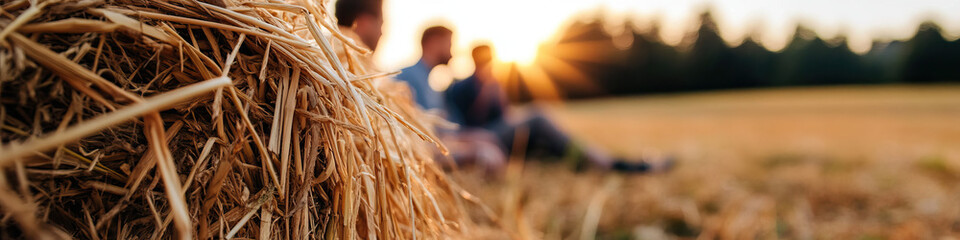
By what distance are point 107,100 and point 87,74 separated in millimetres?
53

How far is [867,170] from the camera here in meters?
3.76

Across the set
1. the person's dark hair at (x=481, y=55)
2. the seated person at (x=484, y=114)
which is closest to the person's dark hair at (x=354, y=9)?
the seated person at (x=484, y=114)

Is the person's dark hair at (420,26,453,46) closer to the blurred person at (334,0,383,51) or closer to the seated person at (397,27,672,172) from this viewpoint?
the seated person at (397,27,672,172)

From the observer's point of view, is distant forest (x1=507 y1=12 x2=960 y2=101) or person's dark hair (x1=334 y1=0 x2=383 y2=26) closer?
person's dark hair (x1=334 y1=0 x2=383 y2=26)

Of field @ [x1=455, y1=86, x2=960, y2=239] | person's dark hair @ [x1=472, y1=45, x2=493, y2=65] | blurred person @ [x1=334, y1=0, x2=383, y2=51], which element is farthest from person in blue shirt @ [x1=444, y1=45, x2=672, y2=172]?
blurred person @ [x1=334, y1=0, x2=383, y2=51]

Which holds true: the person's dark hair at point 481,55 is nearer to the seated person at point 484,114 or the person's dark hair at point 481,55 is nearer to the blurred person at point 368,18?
the seated person at point 484,114

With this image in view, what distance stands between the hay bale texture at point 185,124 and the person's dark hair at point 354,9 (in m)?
2.34

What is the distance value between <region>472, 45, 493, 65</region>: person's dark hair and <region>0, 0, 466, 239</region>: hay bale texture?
4.26 meters

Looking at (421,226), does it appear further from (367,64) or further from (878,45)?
(878,45)

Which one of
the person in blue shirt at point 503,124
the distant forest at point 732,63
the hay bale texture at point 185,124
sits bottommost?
the distant forest at point 732,63

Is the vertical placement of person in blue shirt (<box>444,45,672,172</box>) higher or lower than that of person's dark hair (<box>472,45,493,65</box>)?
lower

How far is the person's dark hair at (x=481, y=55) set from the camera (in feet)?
17.1

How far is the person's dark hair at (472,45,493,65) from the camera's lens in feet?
17.1

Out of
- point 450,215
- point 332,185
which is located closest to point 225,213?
point 332,185
